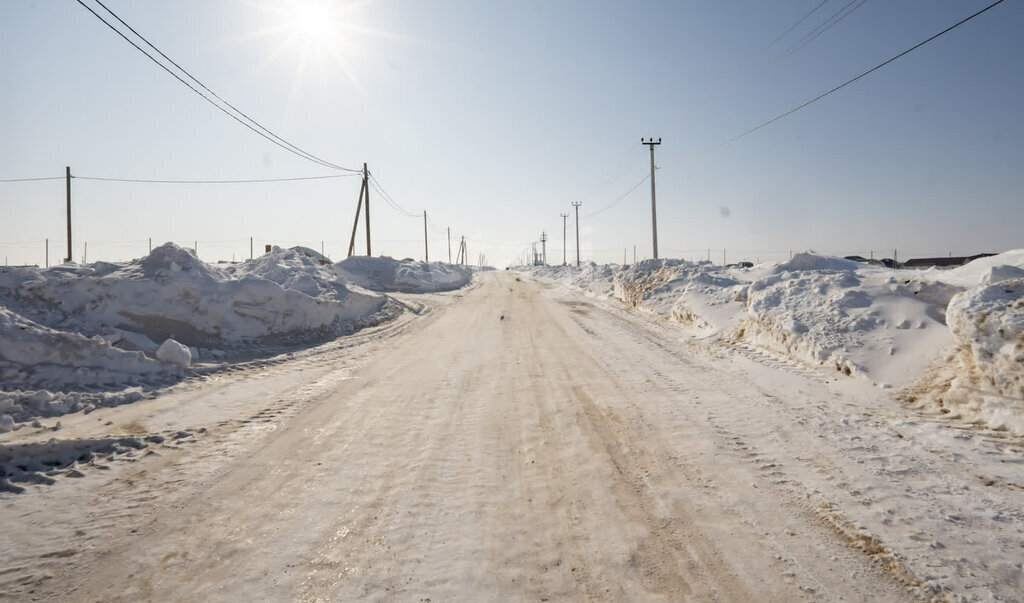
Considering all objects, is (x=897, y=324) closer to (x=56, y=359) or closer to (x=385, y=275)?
(x=56, y=359)

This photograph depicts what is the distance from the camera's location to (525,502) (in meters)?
3.57

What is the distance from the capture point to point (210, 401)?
20.7ft

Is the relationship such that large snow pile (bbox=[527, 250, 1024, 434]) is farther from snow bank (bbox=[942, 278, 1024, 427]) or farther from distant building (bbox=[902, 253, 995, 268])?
distant building (bbox=[902, 253, 995, 268])

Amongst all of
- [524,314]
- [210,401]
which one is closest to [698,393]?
[210,401]

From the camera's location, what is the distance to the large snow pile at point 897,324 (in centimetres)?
505

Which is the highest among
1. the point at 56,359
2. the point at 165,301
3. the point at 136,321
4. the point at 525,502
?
the point at 165,301

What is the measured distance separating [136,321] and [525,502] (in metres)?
9.30

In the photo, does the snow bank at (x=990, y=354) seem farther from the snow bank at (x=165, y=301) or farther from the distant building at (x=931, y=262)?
the distant building at (x=931, y=262)

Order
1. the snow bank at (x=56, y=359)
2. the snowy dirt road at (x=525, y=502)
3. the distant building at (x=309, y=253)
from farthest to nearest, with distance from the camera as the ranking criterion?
the distant building at (x=309, y=253)
the snow bank at (x=56, y=359)
the snowy dirt road at (x=525, y=502)

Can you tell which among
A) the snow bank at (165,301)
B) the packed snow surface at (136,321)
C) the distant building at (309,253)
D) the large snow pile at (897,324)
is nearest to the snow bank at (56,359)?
the packed snow surface at (136,321)

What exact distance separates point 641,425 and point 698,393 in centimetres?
182

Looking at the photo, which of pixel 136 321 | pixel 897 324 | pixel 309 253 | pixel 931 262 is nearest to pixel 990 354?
pixel 897 324

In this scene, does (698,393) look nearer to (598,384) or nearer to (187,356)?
(598,384)

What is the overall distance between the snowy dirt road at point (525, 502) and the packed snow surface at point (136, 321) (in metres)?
1.15
